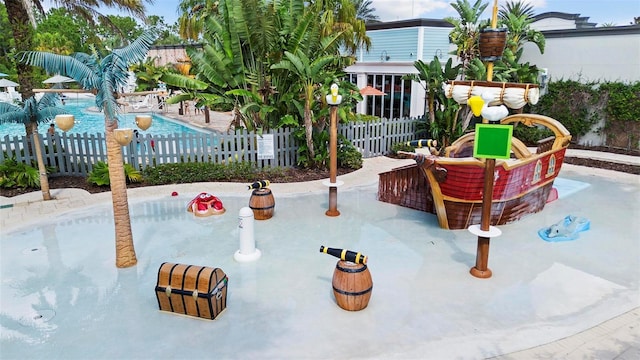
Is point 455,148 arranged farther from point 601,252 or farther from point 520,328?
point 520,328

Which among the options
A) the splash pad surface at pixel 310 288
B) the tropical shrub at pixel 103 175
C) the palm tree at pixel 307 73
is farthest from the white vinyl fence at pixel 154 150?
the splash pad surface at pixel 310 288

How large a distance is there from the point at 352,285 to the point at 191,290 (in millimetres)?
1983

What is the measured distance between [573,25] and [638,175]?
14.9 m

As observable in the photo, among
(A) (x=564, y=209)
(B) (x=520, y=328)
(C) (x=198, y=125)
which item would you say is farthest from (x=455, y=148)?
(C) (x=198, y=125)

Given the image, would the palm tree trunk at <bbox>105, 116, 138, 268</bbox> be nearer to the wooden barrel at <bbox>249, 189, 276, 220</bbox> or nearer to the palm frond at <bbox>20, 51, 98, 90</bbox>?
the palm frond at <bbox>20, 51, 98, 90</bbox>

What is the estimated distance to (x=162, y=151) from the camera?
11875 mm

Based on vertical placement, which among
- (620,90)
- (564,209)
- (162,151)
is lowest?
(564,209)

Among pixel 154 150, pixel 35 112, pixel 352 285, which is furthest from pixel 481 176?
pixel 35 112

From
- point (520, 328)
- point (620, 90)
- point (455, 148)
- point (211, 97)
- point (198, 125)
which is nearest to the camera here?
point (520, 328)

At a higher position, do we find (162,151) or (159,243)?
(162,151)

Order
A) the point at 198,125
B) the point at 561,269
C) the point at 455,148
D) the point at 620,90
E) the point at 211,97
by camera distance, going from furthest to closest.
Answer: the point at 198,125, the point at 620,90, the point at 211,97, the point at 455,148, the point at 561,269

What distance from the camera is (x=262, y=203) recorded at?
8695mm

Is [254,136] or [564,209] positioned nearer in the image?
[564,209]

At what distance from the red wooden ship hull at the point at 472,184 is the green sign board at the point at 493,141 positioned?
166 cm
